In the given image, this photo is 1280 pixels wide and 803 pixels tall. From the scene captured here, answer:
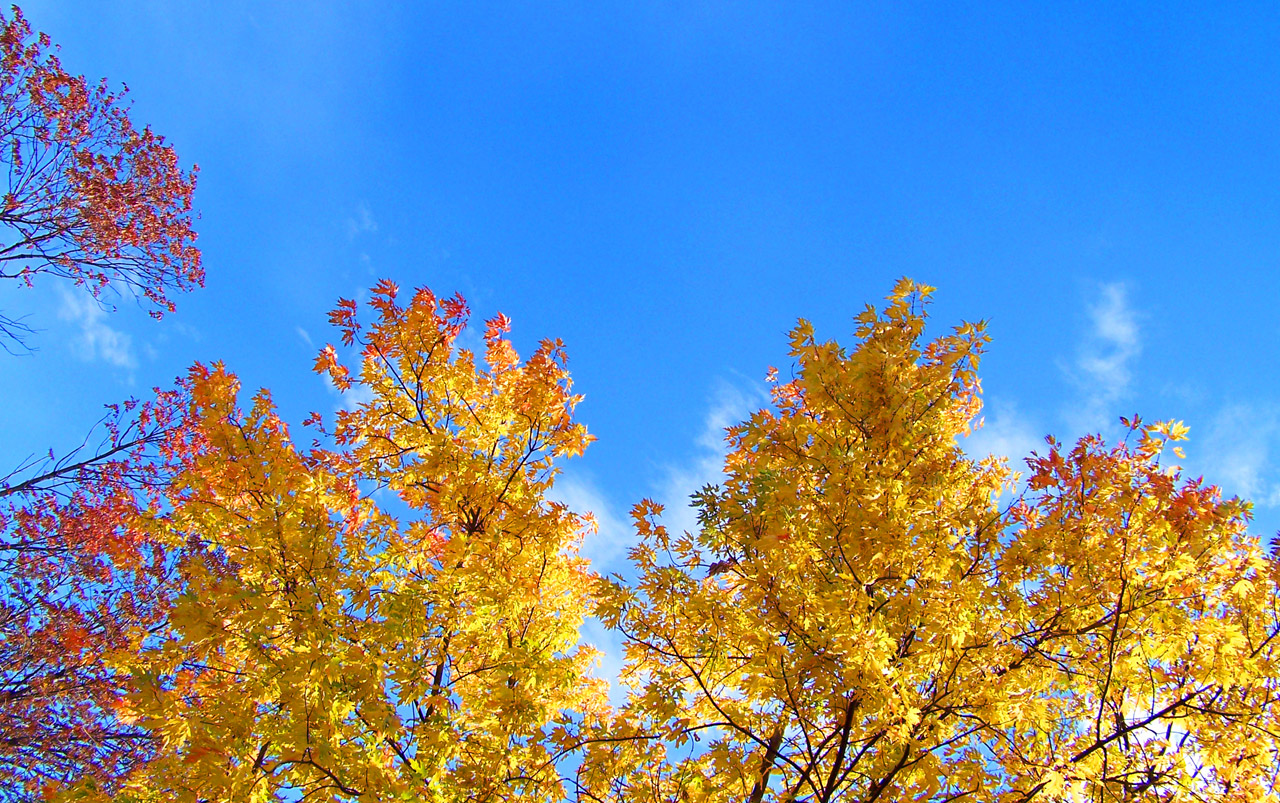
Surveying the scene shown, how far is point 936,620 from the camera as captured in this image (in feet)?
13.7

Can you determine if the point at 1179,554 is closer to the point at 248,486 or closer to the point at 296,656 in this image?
the point at 296,656

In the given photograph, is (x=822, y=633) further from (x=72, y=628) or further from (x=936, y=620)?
(x=72, y=628)

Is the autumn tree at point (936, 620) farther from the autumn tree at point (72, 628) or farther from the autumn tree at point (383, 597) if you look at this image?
the autumn tree at point (72, 628)

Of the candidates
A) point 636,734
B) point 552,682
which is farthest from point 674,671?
point 552,682

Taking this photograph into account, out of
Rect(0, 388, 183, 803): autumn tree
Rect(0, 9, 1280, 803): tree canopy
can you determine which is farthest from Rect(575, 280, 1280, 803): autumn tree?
Rect(0, 388, 183, 803): autumn tree

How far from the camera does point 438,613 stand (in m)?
5.14

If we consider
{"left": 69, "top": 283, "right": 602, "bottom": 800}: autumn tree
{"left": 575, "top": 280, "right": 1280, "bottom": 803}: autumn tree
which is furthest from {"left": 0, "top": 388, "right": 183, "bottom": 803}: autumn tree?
{"left": 575, "top": 280, "right": 1280, "bottom": 803}: autumn tree

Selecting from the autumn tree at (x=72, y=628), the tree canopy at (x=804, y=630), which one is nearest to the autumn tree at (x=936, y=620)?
the tree canopy at (x=804, y=630)

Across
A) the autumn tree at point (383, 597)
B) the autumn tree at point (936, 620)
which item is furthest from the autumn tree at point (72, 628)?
the autumn tree at point (936, 620)

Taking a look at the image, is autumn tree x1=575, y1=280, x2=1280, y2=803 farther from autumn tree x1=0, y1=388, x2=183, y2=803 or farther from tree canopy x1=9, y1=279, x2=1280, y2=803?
autumn tree x1=0, y1=388, x2=183, y2=803

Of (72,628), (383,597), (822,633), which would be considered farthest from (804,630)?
(72,628)

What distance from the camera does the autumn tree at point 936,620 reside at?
14.0 feet

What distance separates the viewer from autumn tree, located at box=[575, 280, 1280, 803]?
4.26 m

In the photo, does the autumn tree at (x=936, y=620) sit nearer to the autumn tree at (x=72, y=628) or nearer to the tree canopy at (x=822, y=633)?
the tree canopy at (x=822, y=633)
